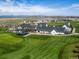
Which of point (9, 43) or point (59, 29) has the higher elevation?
point (59, 29)

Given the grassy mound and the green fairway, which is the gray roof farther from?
the grassy mound

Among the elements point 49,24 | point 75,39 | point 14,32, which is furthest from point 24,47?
point 75,39

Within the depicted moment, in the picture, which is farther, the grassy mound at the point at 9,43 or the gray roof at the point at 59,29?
the gray roof at the point at 59,29

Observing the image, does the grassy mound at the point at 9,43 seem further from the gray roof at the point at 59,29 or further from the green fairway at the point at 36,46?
the gray roof at the point at 59,29

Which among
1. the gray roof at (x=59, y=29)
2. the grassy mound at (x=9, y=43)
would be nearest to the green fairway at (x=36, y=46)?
the grassy mound at (x=9, y=43)

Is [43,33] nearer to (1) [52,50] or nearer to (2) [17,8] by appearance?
(1) [52,50]

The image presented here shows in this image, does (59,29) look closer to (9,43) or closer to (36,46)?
(36,46)

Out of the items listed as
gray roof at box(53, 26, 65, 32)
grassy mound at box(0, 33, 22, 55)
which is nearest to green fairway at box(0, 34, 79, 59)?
grassy mound at box(0, 33, 22, 55)

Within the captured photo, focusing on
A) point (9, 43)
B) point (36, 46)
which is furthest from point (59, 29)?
point (9, 43)
